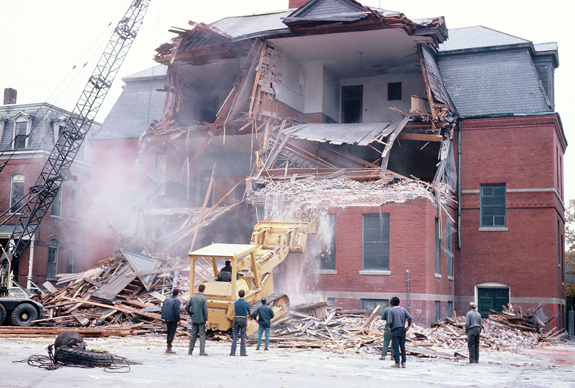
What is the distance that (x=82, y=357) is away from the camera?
37.4 ft

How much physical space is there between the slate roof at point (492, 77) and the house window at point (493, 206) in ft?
12.0

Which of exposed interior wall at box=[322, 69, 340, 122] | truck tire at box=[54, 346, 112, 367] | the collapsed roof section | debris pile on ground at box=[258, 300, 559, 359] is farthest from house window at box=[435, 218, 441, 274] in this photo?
truck tire at box=[54, 346, 112, 367]

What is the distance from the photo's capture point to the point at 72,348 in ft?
38.2

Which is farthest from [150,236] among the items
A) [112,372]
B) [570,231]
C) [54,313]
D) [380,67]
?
[570,231]

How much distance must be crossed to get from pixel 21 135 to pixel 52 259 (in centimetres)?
Answer: 880

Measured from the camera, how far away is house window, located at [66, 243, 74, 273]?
43.7 metres

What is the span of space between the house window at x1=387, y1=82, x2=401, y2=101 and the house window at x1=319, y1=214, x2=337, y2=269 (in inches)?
431

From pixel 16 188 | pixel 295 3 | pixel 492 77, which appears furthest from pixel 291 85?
pixel 16 188

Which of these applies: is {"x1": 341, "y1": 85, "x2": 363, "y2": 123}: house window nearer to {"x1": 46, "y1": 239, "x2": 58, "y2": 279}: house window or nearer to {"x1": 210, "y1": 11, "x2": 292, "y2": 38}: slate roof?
{"x1": 210, "y1": 11, "x2": 292, "y2": 38}: slate roof

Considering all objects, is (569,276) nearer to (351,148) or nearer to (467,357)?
(351,148)

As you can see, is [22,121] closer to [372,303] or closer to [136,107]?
[136,107]

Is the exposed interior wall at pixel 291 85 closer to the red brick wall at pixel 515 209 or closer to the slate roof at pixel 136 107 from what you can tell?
the red brick wall at pixel 515 209

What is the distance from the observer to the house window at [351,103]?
3434cm

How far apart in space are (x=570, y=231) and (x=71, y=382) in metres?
50.0
